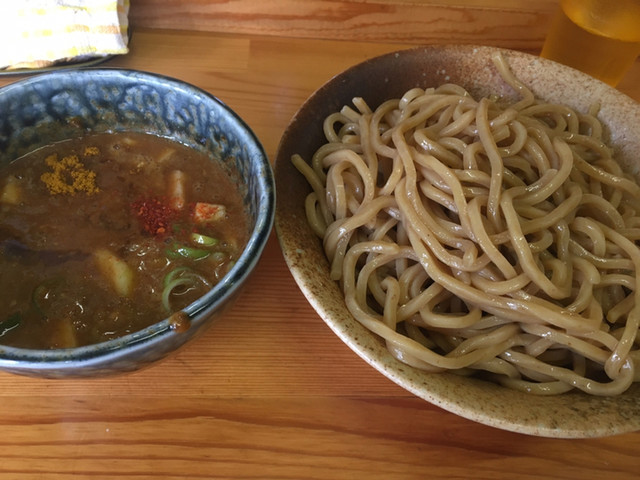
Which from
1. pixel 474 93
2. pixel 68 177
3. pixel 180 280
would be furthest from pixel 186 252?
pixel 474 93

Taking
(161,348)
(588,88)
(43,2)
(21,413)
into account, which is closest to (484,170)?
(588,88)

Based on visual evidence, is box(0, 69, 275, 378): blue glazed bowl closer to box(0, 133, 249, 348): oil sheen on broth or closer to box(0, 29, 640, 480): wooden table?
box(0, 133, 249, 348): oil sheen on broth

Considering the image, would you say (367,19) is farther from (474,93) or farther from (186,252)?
(186,252)

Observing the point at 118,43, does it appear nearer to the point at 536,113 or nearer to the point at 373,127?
the point at 373,127

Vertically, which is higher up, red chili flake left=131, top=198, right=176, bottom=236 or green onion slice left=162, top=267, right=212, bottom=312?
red chili flake left=131, top=198, right=176, bottom=236

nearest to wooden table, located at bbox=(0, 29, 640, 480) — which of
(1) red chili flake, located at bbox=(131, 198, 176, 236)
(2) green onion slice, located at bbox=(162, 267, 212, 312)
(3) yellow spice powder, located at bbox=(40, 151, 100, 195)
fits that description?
(2) green onion slice, located at bbox=(162, 267, 212, 312)

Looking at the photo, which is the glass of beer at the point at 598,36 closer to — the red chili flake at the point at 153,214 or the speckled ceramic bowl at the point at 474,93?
the speckled ceramic bowl at the point at 474,93

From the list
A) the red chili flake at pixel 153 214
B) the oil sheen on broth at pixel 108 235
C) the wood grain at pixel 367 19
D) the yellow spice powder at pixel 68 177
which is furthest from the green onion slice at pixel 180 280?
the wood grain at pixel 367 19
